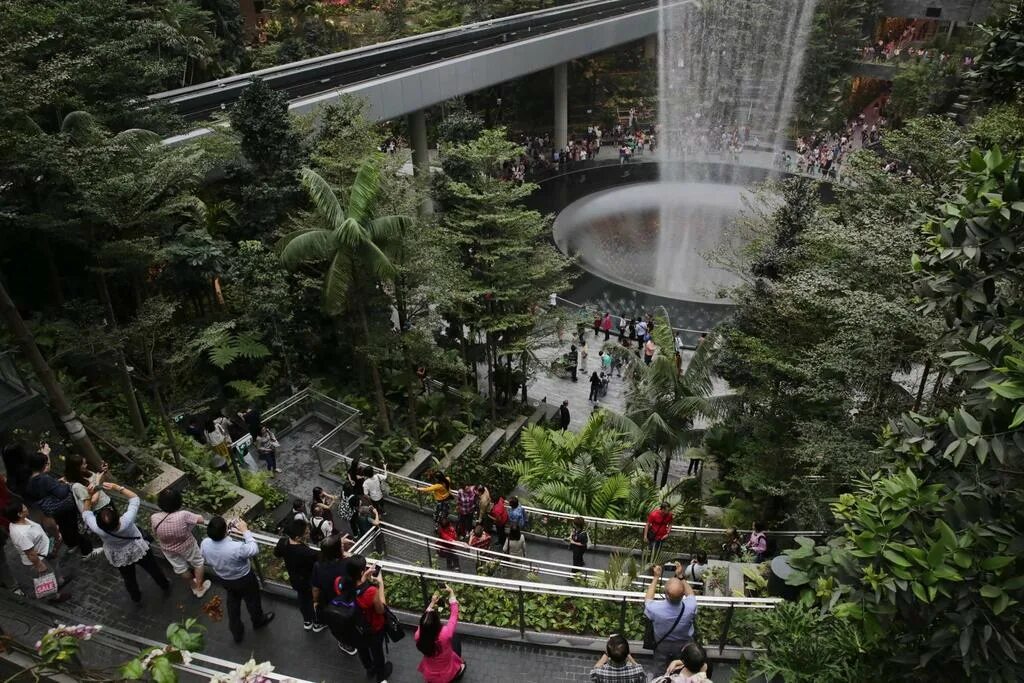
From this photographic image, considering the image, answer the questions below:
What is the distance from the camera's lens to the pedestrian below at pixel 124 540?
5.48 metres

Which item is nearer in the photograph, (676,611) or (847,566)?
(847,566)

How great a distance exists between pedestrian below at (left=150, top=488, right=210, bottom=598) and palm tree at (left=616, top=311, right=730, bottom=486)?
28.5 ft

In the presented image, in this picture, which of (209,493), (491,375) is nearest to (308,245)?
(209,493)

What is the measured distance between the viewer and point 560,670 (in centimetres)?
595

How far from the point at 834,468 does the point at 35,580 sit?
9.29m

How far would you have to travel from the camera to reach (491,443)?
47.1 ft

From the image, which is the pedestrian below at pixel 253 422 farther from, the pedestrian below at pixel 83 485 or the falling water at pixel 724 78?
the falling water at pixel 724 78

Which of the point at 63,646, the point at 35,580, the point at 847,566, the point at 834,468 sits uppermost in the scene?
the point at 847,566

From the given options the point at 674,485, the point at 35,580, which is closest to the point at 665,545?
the point at 674,485

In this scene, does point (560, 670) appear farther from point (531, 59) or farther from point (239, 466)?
point (531, 59)

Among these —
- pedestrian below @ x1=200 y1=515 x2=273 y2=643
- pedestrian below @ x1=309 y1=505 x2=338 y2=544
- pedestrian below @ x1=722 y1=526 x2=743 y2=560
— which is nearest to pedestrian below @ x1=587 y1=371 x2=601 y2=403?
pedestrian below @ x1=722 y1=526 x2=743 y2=560

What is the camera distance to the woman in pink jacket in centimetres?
Answer: 464

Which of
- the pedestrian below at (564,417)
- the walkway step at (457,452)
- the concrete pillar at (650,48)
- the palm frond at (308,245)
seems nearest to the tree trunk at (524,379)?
the pedestrian below at (564,417)

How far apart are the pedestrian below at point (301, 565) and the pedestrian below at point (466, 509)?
3.33 metres
